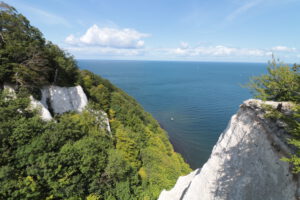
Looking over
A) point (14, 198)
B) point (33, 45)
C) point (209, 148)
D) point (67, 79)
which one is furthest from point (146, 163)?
point (209, 148)

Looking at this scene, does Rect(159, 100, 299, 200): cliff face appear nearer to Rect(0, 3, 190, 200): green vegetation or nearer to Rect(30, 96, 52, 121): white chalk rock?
Rect(0, 3, 190, 200): green vegetation

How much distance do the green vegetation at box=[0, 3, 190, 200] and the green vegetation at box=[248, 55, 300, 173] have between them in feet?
43.6

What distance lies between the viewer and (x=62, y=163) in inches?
444

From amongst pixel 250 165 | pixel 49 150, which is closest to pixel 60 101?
pixel 49 150

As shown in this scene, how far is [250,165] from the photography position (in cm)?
847

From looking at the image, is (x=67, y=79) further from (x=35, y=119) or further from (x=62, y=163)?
(x=62, y=163)

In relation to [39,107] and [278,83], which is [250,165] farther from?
[39,107]

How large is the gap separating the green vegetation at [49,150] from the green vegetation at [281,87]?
13275mm

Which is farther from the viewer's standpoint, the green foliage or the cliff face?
the green foliage

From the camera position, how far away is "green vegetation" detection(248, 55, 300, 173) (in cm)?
684

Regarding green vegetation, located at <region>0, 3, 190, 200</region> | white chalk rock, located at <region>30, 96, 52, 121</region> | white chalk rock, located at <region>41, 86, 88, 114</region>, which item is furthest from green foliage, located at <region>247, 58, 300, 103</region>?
white chalk rock, located at <region>41, 86, 88, 114</region>

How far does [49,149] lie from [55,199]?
4.24m

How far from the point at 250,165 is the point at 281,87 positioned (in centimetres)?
523

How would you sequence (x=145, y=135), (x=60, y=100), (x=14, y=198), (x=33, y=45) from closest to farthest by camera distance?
(x=14, y=198)
(x=33, y=45)
(x=60, y=100)
(x=145, y=135)
